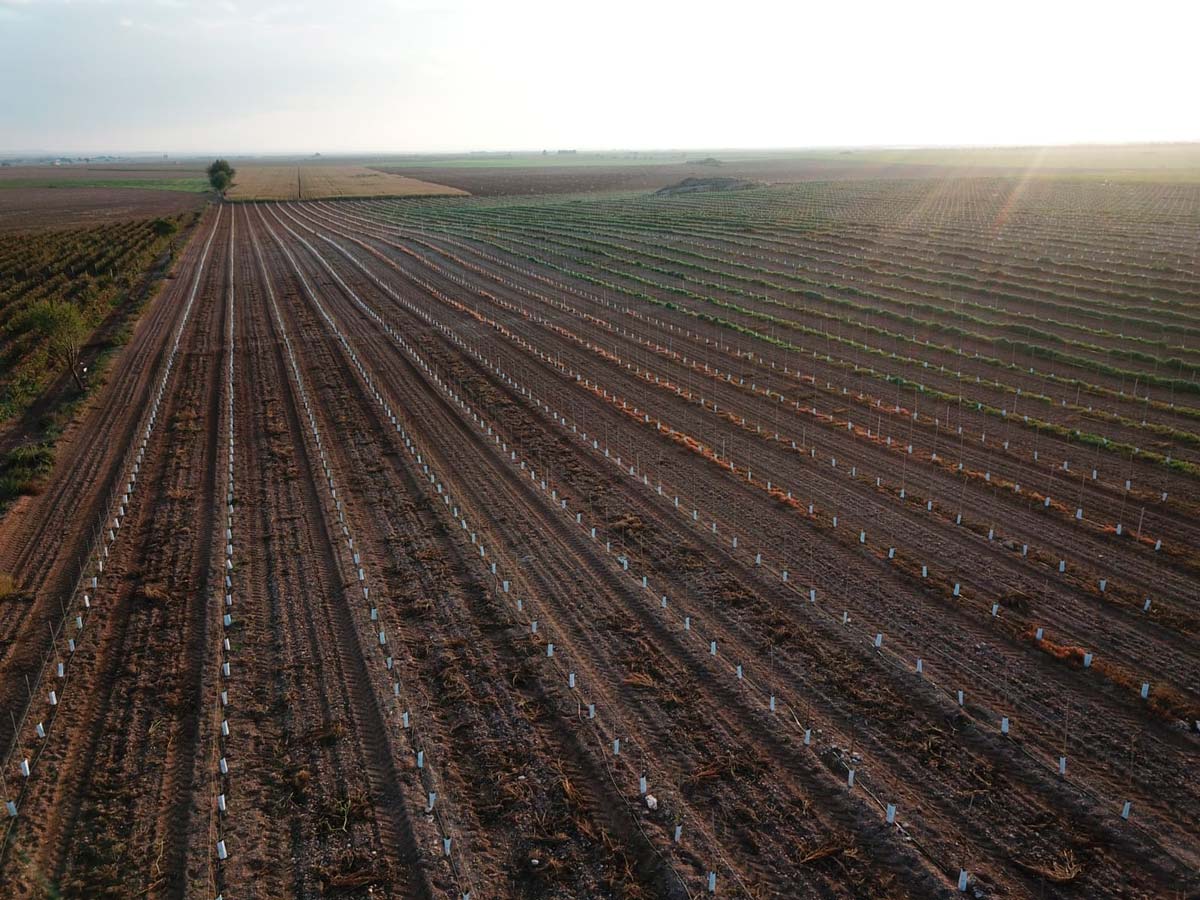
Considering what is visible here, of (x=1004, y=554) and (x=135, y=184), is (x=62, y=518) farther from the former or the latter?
(x=135, y=184)

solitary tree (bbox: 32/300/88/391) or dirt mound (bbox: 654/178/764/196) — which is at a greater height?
dirt mound (bbox: 654/178/764/196)

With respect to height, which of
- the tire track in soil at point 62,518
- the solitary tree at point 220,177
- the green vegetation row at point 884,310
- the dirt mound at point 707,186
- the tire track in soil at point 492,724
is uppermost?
the solitary tree at point 220,177

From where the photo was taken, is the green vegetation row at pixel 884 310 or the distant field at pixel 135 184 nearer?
the green vegetation row at pixel 884 310

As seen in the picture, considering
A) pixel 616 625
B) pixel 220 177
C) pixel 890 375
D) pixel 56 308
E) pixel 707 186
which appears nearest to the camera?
pixel 616 625

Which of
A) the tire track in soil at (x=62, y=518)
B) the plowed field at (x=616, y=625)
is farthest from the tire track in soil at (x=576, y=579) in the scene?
the tire track in soil at (x=62, y=518)

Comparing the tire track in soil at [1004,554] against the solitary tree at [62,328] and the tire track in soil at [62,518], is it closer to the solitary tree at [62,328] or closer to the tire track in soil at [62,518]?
the tire track in soil at [62,518]

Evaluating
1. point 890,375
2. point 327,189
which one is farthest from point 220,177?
point 890,375

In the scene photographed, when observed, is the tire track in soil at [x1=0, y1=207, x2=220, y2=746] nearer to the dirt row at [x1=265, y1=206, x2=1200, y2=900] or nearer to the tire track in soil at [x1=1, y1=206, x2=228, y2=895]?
the tire track in soil at [x1=1, y1=206, x2=228, y2=895]

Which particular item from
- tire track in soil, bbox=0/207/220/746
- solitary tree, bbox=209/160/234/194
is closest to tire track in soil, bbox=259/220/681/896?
tire track in soil, bbox=0/207/220/746

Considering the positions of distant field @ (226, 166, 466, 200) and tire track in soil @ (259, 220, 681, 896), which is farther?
distant field @ (226, 166, 466, 200)

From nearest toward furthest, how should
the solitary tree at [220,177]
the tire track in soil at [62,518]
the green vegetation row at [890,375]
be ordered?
the tire track in soil at [62,518] → the green vegetation row at [890,375] → the solitary tree at [220,177]

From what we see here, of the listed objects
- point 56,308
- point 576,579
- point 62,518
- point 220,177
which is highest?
point 220,177

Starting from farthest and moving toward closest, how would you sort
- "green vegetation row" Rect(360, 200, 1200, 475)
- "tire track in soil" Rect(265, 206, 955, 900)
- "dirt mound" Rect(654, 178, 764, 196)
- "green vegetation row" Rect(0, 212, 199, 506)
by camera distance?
"dirt mound" Rect(654, 178, 764, 196) → "green vegetation row" Rect(0, 212, 199, 506) → "green vegetation row" Rect(360, 200, 1200, 475) → "tire track in soil" Rect(265, 206, 955, 900)

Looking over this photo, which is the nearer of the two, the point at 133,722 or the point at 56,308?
the point at 133,722
